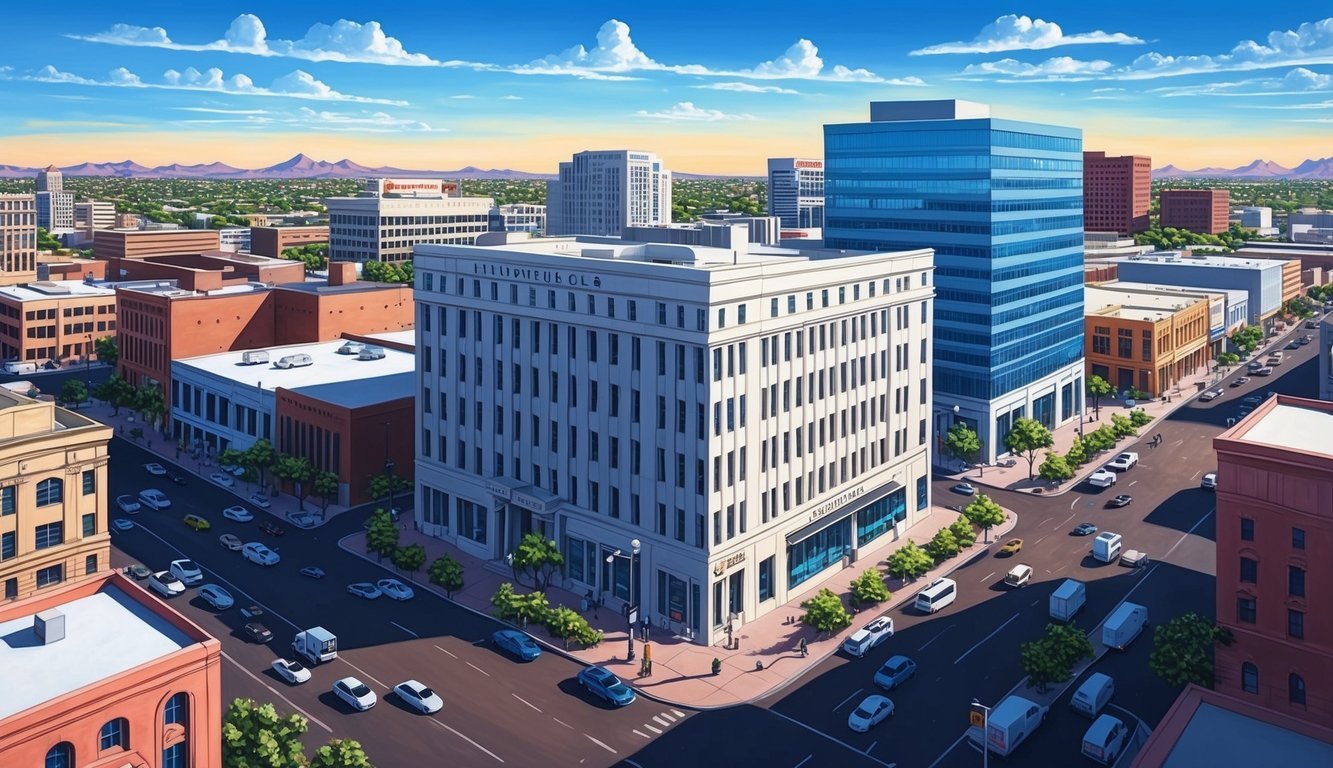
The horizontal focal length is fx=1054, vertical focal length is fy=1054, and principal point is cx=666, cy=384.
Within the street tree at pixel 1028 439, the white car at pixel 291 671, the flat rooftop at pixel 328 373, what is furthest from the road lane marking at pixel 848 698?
the flat rooftop at pixel 328 373

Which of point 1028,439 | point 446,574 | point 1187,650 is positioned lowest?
point 446,574

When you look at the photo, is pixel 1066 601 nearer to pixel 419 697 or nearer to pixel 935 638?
pixel 935 638

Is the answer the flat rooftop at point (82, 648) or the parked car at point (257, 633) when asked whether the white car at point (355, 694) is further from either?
the flat rooftop at point (82, 648)

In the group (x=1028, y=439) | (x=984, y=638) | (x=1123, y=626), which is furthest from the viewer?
A: (x=1028, y=439)

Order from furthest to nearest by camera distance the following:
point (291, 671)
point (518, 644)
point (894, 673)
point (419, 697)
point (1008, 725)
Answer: point (518, 644)
point (291, 671)
point (894, 673)
point (419, 697)
point (1008, 725)

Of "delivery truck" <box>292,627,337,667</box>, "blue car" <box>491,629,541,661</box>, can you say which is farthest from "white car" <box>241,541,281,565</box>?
"blue car" <box>491,629,541,661</box>

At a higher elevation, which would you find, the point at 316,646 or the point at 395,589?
the point at 395,589

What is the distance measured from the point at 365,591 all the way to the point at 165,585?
15821mm

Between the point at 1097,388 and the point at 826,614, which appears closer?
the point at 826,614

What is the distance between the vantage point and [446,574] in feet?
260

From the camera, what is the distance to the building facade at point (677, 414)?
240 feet

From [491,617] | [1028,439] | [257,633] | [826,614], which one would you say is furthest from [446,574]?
[1028,439]

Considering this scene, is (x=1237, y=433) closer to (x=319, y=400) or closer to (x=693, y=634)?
(x=693, y=634)

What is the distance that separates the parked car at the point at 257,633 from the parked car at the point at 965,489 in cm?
6751
